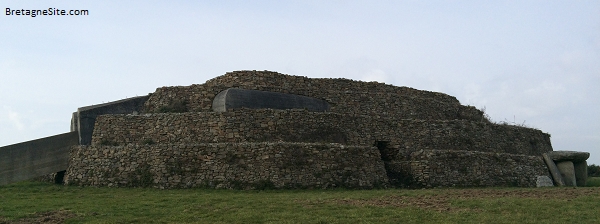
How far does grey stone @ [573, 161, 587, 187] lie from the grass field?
8.30 metres

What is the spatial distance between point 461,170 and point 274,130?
8.22 m

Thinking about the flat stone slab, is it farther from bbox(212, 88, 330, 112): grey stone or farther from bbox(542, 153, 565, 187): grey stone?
bbox(212, 88, 330, 112): grey stone

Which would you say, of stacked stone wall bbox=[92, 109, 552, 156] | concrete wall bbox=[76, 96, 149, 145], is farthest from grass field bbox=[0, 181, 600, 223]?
concrete wall bbox=[76, 96, 149, 145]

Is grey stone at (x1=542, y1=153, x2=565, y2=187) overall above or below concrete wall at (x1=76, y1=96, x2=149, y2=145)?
below

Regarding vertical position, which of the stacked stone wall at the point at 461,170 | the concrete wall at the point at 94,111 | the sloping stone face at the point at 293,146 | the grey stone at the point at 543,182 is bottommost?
the grey stone at the point at 543,182

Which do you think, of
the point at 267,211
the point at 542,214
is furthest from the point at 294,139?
the point at 542,214

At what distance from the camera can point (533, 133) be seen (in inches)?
1220

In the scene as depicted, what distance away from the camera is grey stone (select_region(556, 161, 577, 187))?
25895 millimetres

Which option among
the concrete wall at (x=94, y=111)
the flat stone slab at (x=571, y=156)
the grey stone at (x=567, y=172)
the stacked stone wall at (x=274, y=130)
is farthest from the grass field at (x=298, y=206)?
the flat stone slab at (x=571, y=156)

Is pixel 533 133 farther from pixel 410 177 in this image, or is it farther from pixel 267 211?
pixel 267 211

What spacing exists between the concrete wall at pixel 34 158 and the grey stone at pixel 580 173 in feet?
77.7

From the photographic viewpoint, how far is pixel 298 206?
51.5 ft

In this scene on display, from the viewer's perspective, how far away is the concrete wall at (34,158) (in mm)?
21609

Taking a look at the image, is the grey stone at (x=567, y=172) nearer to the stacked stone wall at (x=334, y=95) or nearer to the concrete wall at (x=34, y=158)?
the stacked stone wall at (x=334, y=95)
